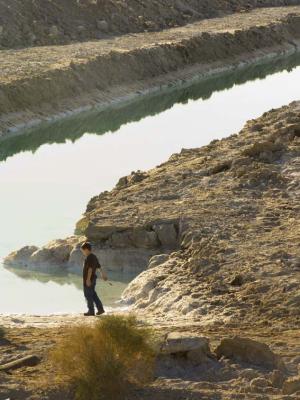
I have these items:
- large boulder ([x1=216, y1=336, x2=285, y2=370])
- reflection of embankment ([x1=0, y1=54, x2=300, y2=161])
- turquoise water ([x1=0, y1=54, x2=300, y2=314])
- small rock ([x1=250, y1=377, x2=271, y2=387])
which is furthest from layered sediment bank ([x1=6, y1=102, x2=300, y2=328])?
reflection of embankment ([x1=0, y1=54, x2=300, y2=161])

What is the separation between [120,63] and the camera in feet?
145

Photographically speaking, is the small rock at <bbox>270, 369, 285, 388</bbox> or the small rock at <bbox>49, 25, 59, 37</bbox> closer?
the small rock at <bbox>270, 369, 285, 388</bbox>

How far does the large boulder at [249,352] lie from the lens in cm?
1350

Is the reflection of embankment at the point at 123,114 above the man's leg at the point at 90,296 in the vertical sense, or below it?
above

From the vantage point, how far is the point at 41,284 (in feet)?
70.1

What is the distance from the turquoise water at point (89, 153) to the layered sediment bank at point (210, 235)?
2.86 ft

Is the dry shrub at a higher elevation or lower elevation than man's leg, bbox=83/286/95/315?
lower

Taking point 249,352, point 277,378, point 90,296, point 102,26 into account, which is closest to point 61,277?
point 90,296

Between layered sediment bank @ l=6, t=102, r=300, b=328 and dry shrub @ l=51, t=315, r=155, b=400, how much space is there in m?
3.99

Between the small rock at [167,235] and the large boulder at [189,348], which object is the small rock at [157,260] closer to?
the small rock at [167,235]

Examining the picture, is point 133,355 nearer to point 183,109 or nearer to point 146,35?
point 183,109

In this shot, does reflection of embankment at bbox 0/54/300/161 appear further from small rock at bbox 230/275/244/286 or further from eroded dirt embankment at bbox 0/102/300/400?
small rock at bbox 230/275/244/286

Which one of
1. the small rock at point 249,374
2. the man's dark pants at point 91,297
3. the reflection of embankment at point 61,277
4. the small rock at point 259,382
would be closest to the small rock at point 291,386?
the small rock at point 259,382

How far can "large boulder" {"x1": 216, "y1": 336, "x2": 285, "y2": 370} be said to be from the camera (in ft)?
44.3
